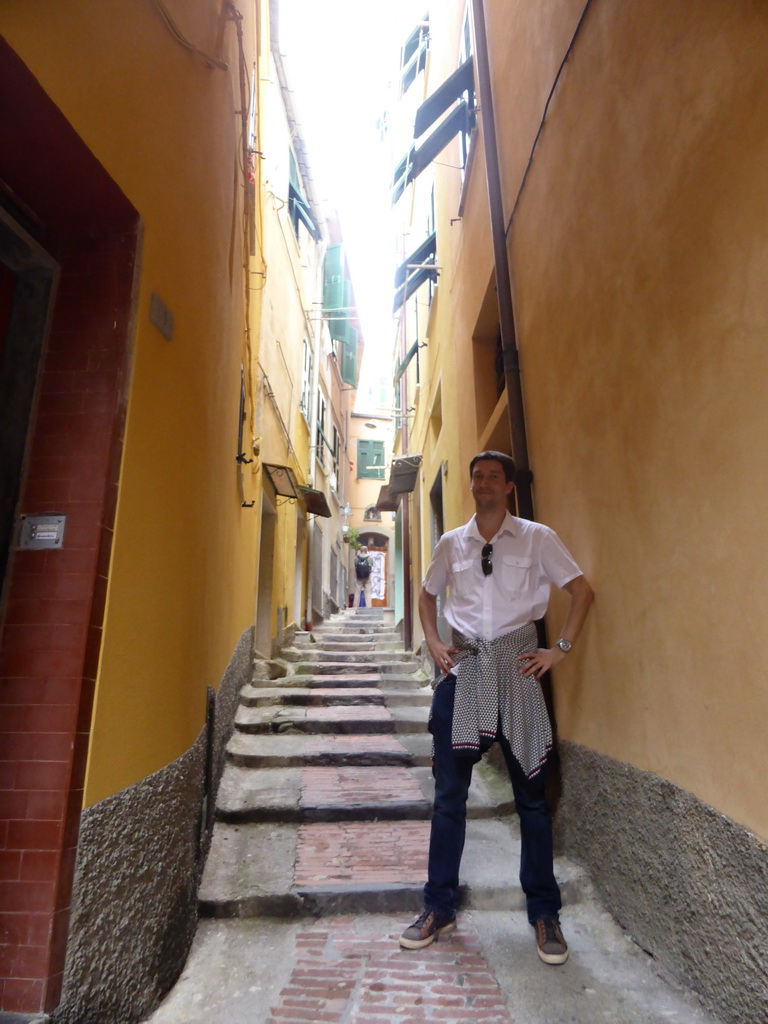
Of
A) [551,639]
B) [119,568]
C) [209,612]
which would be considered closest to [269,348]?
[209,612]

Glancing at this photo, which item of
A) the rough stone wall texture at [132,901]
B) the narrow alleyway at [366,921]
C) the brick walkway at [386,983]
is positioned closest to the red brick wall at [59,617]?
the rough stone wall texture at [132,901]

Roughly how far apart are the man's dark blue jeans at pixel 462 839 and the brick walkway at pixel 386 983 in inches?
7.7

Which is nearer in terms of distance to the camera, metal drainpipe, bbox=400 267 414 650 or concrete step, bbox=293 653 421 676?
concrete step, bbox=293 653 421 676

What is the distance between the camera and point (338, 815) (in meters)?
3.48

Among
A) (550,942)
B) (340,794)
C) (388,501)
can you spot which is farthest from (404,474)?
(550,942)

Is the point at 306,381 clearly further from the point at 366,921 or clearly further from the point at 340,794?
the point at 366,921

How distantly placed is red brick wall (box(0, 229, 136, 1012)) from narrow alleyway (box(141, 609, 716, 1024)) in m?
0.68

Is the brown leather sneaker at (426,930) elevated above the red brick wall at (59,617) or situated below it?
below

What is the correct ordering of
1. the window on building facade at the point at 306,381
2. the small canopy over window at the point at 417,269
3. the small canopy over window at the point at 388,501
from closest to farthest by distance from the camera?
the small canopy over window at the point at 417,269, the window on building facade at the point at 306,381, the small canopy over window at the point at 388,501

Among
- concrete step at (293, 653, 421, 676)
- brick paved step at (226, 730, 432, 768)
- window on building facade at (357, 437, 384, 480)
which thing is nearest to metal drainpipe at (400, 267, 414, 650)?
concrete step at (293, 653, 421, 676)

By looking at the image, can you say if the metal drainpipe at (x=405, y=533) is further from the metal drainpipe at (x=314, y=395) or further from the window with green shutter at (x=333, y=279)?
the metal drainpipe at (x=314, y=395)

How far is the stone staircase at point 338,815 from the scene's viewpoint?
8.73 feet

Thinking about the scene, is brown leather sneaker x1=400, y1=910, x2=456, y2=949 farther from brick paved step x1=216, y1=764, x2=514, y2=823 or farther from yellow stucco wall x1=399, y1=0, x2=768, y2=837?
brick paved step x1=216, y1=764, x2=514, y2=823

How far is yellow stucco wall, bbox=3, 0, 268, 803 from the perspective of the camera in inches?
74.5
